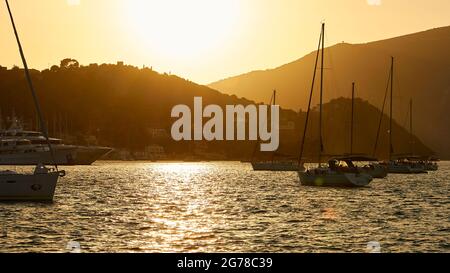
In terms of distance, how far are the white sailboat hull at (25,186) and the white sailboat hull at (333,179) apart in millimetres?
32023

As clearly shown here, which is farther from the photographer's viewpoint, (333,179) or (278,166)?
(278,166)

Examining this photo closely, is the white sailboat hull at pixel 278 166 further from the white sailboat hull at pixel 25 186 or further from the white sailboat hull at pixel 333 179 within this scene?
the white sailboat hull at pixel 25 186

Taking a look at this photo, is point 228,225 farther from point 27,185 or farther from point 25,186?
point 25,186

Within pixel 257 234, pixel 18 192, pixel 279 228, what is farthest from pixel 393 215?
pixel 18 192

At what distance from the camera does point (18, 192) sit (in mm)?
52531

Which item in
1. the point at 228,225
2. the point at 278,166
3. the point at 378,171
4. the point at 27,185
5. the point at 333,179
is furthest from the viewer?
the point at 278,166

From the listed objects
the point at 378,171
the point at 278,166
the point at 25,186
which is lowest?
the point at 25,186

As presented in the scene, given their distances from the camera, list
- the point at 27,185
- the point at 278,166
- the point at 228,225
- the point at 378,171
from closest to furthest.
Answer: the point at 228,225
the point at 27,185
the point at 378,171
the point at 278,166

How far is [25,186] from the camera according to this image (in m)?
52.3

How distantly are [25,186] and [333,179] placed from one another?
34.7 meters

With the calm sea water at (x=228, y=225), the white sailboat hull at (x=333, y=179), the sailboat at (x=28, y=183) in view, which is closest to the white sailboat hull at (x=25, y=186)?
the sailboat at (x=28, y=183)

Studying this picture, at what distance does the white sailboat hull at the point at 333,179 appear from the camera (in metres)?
75.7

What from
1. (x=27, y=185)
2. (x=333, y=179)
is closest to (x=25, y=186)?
(x=27, y=185)

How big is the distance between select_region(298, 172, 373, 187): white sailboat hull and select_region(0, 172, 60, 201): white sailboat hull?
105ft
